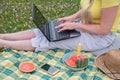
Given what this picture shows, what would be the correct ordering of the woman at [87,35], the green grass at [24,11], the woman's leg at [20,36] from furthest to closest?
the green grass at [24,11] < the woman's leg at [20,36] < the woman at [87,35]

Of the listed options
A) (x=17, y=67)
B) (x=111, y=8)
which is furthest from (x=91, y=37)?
(x=17, y=67)

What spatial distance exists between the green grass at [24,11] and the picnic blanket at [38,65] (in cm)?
122

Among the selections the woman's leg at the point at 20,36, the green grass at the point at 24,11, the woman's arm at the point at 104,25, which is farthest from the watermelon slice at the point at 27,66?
the green grass at the point at 24,11

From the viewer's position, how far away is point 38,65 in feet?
10.9

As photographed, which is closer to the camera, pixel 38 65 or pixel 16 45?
pixel 38 65

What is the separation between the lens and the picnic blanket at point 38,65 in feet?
10.4

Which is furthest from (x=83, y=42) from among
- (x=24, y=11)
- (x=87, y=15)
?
(x=24, y=11)

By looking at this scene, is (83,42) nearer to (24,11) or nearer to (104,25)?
(104,25)

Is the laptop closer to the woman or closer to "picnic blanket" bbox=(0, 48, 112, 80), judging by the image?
the woman

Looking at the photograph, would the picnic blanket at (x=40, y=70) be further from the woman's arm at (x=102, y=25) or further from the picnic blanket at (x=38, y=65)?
the woman's arm at (x=102, y=25)

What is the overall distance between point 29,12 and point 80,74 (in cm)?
221

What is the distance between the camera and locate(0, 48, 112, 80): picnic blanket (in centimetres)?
316

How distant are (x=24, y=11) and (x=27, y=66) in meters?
2.09

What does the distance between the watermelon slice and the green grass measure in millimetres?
1385
